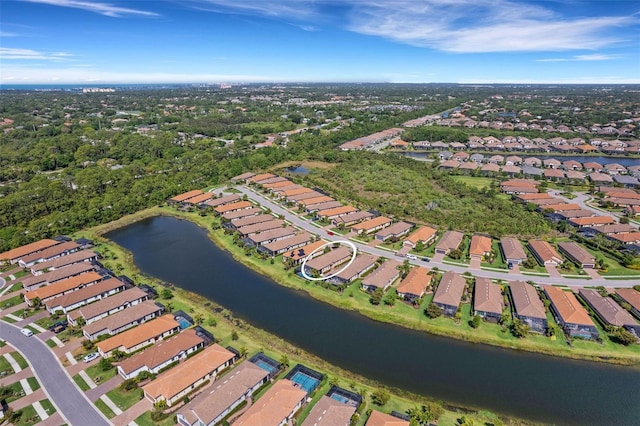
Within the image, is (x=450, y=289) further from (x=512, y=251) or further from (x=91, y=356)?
(x=91, y=356)

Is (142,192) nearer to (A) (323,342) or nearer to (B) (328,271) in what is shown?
(B) (328,271)

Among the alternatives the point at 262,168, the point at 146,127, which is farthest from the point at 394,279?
the point at 146,127

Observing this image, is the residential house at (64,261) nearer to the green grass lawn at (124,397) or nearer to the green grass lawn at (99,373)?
the green grass lawn at (99,373)

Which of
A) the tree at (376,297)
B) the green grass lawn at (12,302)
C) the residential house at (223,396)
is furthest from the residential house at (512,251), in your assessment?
the green grass lawn at (12,302)

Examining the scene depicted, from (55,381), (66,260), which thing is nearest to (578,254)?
(55,381)

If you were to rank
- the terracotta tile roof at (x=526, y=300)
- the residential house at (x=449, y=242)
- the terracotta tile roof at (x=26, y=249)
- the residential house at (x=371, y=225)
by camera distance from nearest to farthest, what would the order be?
the terracotta tile roof at (x=526, y=300) < the terracotta tile roof at (x=26, y=249) < the residential house at (x=449, y=242) < the residential house at (x=371, y=225)

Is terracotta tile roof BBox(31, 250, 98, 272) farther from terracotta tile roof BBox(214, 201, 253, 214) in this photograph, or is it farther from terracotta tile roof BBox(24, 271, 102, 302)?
terracotta tile roof BBox(214, 201, 253, 214)

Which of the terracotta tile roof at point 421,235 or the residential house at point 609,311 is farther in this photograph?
the terracotta tile roof at point 421,235
